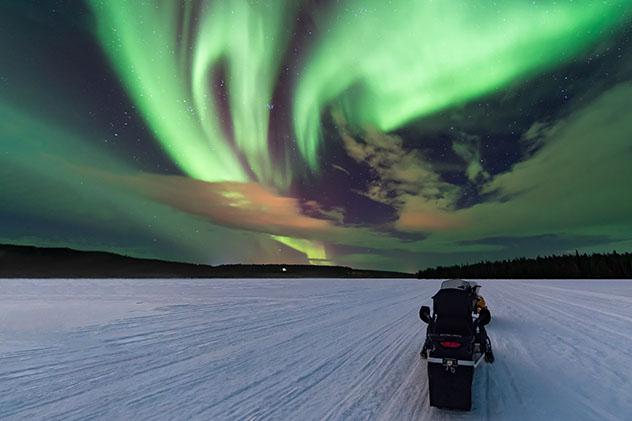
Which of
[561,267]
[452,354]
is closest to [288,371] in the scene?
[452,354]

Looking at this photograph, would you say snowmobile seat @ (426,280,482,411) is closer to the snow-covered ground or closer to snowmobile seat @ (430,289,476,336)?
snowmobile seat @ (430,289,476,336)

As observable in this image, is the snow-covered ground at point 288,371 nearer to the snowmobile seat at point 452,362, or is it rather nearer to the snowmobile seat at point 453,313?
the snowmobile seat at point 452,362

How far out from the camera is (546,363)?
728 centimetres

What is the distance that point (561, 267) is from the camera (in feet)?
277

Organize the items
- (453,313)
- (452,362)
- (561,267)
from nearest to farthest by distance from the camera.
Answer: (452,362), (453,313), (561,267)

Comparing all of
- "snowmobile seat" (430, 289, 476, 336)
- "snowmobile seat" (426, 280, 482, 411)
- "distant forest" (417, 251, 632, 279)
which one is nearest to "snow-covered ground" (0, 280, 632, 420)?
"snowmobile seat" (426, 280, 482, 411)

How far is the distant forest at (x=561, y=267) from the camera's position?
7106cm

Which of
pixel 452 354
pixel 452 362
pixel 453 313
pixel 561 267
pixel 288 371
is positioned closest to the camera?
pixel 452 362

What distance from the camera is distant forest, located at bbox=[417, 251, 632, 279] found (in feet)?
233

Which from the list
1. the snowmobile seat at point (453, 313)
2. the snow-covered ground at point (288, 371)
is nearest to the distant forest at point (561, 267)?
the snow-covered ground at point (288, 371)

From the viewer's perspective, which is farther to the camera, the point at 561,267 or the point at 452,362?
the point at 561,267

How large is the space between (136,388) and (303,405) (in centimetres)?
270

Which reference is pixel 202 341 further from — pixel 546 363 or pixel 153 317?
pixel 546 363

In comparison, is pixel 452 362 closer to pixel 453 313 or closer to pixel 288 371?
pixel 453 313
